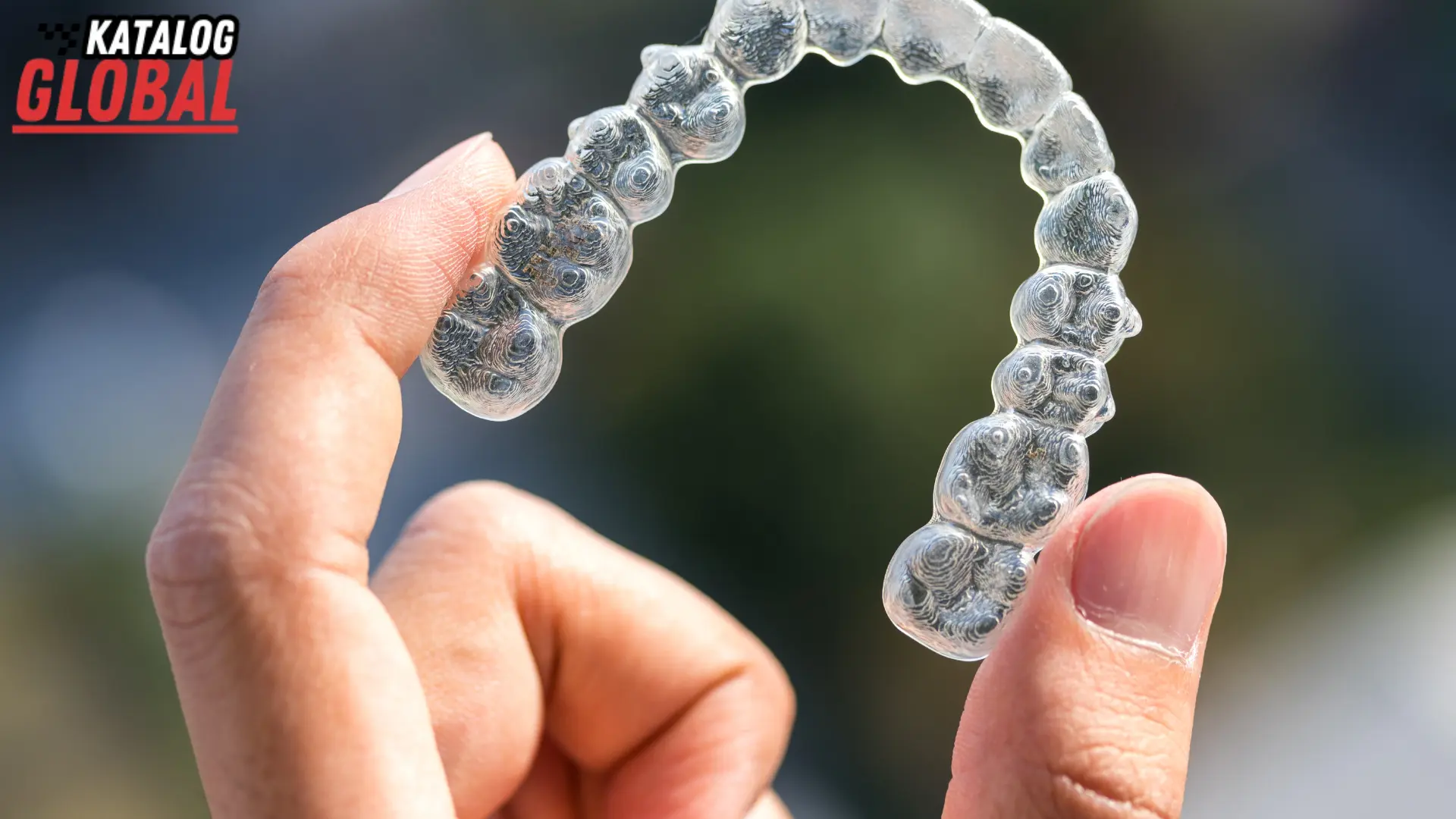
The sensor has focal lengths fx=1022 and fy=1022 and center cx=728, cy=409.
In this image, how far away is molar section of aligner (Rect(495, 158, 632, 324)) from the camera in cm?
114

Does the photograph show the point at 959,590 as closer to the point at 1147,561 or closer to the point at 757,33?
the point at 1147,561

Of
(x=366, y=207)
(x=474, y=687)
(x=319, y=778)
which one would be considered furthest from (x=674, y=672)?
(x=366, y=207)

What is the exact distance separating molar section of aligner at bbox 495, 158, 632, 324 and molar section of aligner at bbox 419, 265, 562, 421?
29 millimetres

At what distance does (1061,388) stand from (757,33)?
52cm

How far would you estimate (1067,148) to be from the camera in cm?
117

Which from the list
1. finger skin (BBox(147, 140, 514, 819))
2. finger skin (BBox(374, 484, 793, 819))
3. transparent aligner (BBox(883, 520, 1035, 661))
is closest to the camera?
finger skin (BBox(147, 140, 514, 819))

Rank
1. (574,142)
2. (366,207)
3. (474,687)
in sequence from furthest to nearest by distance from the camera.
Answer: (474,687) → (574,142) → (366,207)

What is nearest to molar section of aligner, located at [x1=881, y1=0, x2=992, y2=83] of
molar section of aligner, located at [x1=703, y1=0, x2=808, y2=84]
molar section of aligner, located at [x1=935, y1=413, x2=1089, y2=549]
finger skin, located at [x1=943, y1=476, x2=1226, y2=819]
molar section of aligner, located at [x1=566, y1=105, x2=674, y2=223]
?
molar section of aligner, located at [x1=703, y1=0, x2=808, y2=84]

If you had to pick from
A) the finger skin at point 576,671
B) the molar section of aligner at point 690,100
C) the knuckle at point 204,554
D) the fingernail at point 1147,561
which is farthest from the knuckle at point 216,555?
the fingernail at point 1147,561

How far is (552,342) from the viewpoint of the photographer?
1160mm

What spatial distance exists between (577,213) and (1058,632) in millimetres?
666

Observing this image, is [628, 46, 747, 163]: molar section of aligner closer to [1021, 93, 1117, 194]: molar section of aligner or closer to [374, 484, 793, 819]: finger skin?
[1021, 93, 1117, 194]: molar section of aligner

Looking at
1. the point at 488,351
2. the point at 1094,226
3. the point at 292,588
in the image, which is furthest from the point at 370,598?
the point at 1094,226

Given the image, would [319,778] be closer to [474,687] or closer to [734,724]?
[474,687]
